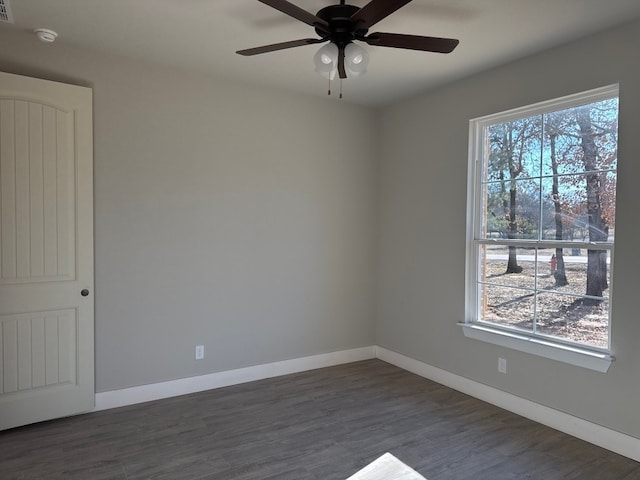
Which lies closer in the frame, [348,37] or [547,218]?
[348,37]

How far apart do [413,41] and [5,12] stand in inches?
97.0

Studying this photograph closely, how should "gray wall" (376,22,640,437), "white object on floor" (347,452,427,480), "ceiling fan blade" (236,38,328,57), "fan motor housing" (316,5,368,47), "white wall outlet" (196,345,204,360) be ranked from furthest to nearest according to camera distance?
"white wall outlet" (196,345,204,360), "gray wall" (376,22,640,437), "white object on floor" (347,452,427,480), "ceiling fan blade" (236,38,328,57), "fan motor housing" (316,5,368,47)

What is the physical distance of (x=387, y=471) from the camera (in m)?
2.45

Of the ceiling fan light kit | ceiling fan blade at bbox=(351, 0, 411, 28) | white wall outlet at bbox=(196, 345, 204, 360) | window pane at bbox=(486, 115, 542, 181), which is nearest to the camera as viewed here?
ceiling fan blade at bbox=(351, 0, 411, 28)

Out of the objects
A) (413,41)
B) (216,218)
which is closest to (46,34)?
(216,218)

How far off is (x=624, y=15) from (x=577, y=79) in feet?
1.45

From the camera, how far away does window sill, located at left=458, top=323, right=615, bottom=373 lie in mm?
2723

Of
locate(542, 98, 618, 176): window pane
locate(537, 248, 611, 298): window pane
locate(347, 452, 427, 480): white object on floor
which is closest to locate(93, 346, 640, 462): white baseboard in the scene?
locate(537, 248, 611, 298): window pane

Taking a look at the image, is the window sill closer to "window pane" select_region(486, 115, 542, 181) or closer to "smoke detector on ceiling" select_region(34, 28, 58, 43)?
"window pane" select_region(486, 115, 542, 181)

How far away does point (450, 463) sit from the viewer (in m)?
2.55

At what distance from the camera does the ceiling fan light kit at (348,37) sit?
6.56ft

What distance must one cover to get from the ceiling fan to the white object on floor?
236cm

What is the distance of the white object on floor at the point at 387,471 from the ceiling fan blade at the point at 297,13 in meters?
2.49

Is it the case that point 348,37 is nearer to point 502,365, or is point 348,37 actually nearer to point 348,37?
point 348,37
